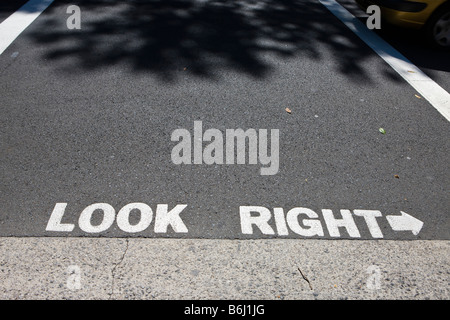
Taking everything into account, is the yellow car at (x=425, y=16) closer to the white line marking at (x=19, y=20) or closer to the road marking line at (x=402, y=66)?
the road marking line at (x=402, y=66)

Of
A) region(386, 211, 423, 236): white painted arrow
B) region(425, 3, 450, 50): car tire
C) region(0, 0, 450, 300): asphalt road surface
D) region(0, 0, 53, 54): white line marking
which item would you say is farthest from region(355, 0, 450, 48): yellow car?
region(0, 0, 53, 54): white line marking

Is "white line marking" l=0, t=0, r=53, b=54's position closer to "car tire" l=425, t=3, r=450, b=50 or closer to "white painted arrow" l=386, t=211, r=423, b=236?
"white painted arrow" l=386, t=211, r=423, b=236

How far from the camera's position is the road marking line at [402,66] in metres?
5.29

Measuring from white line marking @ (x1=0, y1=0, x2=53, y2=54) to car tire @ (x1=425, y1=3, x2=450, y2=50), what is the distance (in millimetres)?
6517

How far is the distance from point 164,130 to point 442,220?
2.78m

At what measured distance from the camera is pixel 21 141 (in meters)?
4.04

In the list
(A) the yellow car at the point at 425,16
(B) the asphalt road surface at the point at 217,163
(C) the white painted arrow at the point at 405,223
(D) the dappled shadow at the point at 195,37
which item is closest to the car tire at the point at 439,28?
(A) the yellow car at the point at 425,16

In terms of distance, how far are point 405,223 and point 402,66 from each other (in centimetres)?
353

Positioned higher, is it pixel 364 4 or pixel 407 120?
pixel 364 4

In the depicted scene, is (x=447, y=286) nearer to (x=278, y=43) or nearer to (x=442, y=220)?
(x=442, y=220)

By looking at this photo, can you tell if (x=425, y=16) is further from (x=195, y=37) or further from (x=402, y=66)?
(x=195, y=37)
